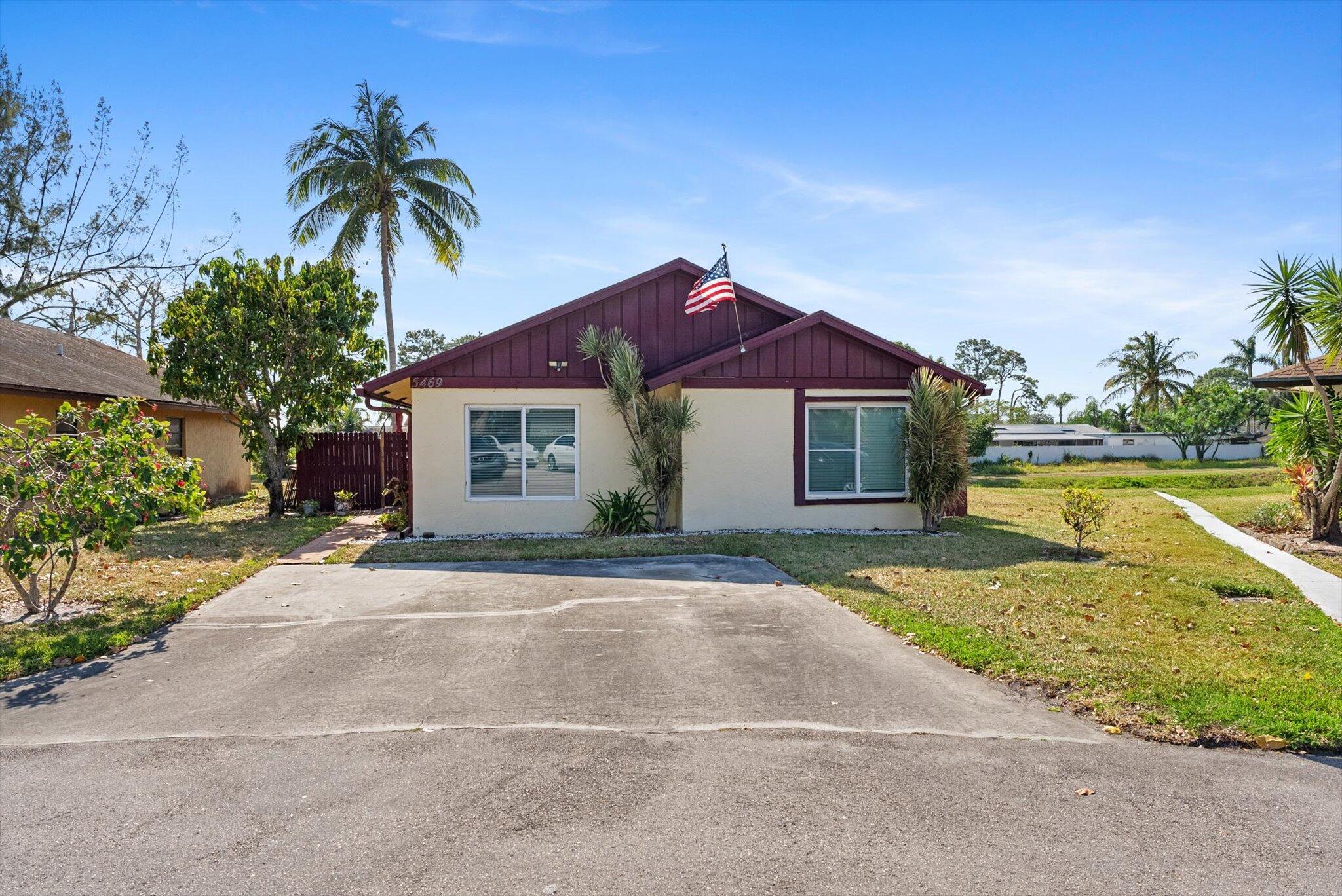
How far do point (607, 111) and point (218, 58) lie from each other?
27.7 ft

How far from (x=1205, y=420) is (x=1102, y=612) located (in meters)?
48.4

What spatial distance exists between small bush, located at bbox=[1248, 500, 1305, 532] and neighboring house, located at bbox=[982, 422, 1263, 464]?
1296 inches

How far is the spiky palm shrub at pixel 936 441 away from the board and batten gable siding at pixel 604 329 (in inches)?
130

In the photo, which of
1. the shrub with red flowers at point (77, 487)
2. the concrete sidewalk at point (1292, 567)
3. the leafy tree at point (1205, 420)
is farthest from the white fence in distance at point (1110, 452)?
the shrub with red flowers at point (77, 487)

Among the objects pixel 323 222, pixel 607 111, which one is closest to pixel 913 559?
pixel 607 111

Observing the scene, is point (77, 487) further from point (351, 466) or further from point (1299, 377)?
point (1299, 377)

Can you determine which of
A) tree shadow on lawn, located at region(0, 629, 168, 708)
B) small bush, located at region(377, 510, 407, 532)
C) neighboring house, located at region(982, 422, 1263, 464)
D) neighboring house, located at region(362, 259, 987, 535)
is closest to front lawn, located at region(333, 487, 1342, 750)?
neighboring house, located at region(362, 259, 987, 535)

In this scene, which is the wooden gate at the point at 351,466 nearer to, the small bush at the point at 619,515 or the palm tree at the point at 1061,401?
the small bush at the point at 619,515

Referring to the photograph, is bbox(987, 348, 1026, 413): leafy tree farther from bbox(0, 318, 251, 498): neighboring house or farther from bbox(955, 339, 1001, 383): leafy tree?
bbox(0, 318, 251, 498): neighboring house

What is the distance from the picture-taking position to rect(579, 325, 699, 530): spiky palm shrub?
12805mm

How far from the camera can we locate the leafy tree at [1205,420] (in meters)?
47.5

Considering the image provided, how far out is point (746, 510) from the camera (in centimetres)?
1322

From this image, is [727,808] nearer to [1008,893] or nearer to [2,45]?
[1008,893]

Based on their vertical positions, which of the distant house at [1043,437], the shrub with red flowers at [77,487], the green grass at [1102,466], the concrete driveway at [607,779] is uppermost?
the distant house at [1043,437]
